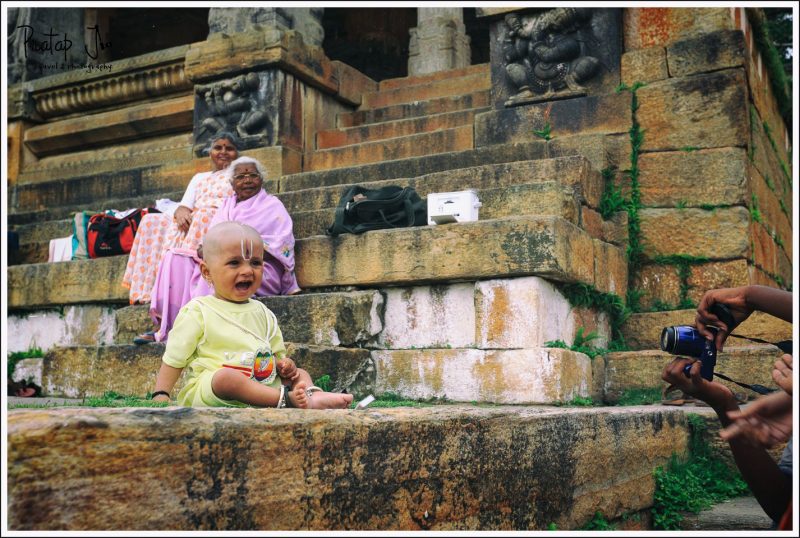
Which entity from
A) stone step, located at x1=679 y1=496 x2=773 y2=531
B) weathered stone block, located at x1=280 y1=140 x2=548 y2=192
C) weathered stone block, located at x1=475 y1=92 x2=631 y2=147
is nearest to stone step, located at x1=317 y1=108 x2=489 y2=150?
weathered stone block, located at x1=475 y1=92 x2=631 y2=147

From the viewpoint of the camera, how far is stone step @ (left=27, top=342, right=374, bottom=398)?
4945 mm

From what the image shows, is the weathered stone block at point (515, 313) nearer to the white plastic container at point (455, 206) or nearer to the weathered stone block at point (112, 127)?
the white plastic container at point (455, 206)

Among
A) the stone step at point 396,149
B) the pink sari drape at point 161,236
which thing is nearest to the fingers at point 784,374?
the pink sari drape at point 161,236

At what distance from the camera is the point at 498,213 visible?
5629mm

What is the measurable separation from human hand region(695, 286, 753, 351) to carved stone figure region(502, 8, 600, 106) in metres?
4.13

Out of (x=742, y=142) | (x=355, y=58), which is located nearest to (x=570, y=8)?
(x=742, y=142)

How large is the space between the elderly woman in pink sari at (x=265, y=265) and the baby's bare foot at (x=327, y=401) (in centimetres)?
253

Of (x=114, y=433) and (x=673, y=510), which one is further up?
(x=114, y=433)

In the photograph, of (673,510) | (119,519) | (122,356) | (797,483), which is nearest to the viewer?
(119,519)

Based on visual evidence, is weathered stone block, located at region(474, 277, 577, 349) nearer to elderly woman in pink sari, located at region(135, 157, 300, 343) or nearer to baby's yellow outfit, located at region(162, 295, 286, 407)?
elderly woman in pink sari, located at region(135, 157, 300, 343)

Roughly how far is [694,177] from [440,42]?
681cm

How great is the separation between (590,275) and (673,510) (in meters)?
2.02

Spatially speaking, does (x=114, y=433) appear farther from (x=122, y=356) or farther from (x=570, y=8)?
(x=570, y=8)

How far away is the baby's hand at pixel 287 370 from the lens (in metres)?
3.60
